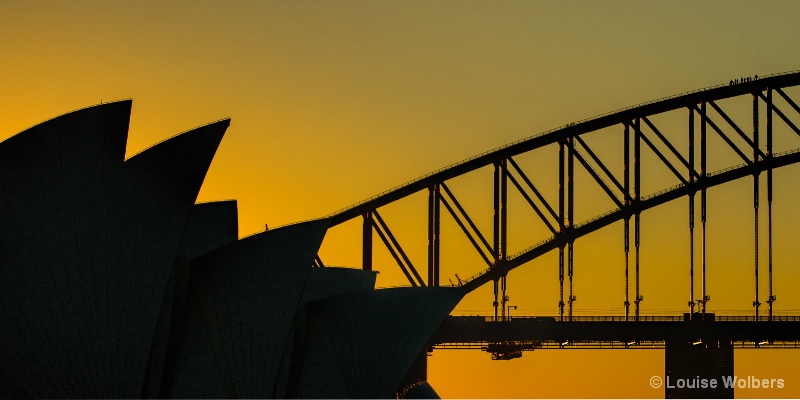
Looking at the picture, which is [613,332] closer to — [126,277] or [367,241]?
[367,241]

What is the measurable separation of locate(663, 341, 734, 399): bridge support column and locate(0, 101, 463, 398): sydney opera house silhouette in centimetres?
7135

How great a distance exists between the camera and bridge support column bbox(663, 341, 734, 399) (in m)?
180

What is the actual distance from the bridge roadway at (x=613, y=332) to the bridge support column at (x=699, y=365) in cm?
82

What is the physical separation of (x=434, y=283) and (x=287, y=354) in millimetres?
69215

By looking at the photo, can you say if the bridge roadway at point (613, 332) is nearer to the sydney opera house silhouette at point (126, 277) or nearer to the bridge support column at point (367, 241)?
the bridge support column at point (367, 241)

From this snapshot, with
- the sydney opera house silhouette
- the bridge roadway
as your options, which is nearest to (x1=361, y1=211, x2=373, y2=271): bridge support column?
the bridge roadway

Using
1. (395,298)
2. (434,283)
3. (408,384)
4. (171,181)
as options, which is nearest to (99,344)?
(171,181)

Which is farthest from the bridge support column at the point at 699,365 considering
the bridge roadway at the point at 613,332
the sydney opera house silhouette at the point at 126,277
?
the sydney opera house silhouette at the point at 126,277

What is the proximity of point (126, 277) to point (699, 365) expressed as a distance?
274ft

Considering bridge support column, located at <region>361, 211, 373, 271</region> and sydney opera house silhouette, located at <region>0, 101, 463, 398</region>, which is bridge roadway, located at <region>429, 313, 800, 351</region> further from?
sydney opera house silhouette, located at <region>0, 101, 463, 398</region>

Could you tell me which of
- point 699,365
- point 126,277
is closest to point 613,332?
point 699,365

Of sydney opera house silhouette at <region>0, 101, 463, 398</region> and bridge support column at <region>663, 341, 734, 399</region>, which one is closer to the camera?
sydney opera house silhouette at <region>0, 101, 463, 398</region>

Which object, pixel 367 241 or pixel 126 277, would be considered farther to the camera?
pixel 367 241

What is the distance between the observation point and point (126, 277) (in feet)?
355
